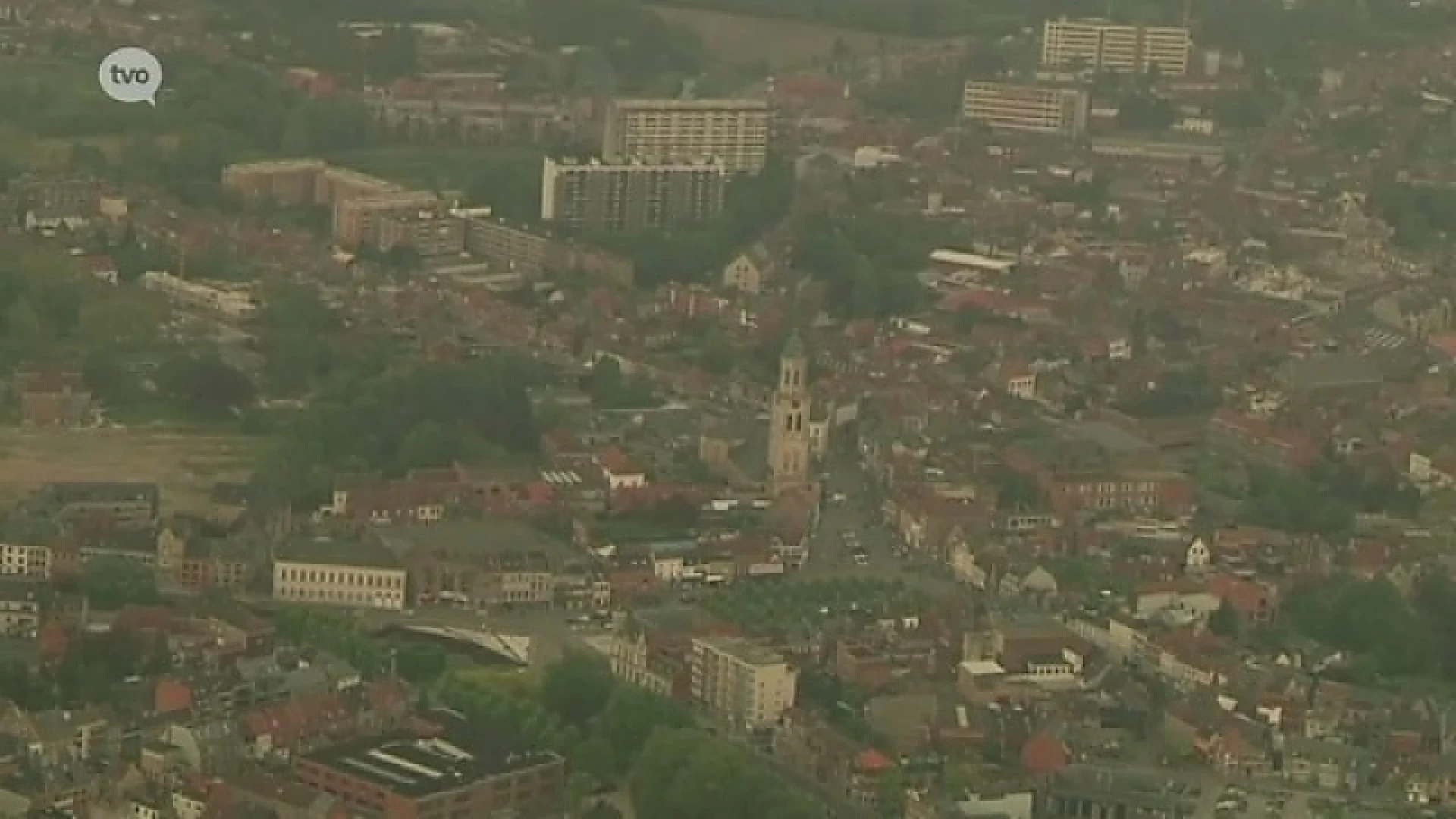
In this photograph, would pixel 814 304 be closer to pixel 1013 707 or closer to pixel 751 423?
pixel 751 423

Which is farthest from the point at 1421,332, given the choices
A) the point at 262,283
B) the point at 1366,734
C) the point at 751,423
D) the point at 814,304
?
the point at 1366,734

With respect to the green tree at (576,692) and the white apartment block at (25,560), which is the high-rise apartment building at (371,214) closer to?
the white apartment block at (25,560)

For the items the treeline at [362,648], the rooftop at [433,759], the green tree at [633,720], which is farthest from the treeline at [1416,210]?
the rooftop at [433,759]

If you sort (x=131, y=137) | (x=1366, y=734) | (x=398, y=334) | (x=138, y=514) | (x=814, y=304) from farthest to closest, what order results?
(x=131, y=137), (x=814, y=304), (x=398, y=334), (x=138, y=514), (x=1366, y=734)

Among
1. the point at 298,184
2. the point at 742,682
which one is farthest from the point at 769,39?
the point at 742,682

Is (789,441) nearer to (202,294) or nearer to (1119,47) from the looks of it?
(202,294)
